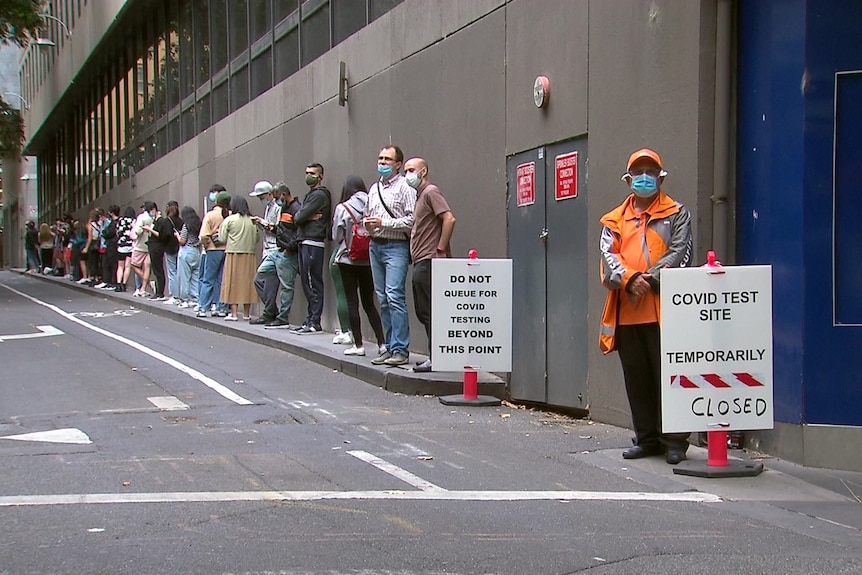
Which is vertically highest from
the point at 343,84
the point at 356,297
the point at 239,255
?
the point at 343,84

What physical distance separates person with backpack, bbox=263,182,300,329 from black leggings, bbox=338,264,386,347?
110 inches

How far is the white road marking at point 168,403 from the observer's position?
8.74 meters

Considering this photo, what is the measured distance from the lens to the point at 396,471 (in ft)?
20.9

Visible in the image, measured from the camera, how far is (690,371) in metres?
6.23

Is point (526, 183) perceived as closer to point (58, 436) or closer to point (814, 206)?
point (814, 206)

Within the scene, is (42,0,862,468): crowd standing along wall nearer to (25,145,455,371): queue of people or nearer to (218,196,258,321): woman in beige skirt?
(25,145,455,371): queue of people

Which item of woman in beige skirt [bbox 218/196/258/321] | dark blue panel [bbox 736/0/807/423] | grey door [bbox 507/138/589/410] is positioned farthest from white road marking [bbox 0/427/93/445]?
woman in beige skirt [bbox 218/196/258/321]

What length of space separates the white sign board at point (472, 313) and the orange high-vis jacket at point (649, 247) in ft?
7.65

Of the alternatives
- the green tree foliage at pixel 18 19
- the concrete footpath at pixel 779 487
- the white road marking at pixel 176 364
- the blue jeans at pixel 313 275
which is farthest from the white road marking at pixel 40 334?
the green tree foliage at pixel 18 19

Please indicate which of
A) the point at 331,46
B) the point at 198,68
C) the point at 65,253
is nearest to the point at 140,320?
the point at 331,46

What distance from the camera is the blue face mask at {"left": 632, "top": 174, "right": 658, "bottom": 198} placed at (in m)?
6.52

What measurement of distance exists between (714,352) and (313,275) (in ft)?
26.8

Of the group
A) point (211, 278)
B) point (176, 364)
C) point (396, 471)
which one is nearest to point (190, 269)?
point (211, 278)

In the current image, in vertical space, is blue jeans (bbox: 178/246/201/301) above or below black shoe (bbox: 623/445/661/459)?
above
